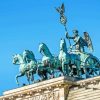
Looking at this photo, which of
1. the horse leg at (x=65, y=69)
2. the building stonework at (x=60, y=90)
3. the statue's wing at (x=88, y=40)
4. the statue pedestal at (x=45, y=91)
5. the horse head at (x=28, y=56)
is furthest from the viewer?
the statue's wing at (x=88, y=40)

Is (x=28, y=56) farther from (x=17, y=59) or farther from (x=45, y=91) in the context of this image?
(x=45, y=91)

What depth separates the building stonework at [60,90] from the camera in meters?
35.9

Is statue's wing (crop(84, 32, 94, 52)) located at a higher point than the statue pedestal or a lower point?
higher

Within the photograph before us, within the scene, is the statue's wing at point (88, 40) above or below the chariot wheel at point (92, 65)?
above

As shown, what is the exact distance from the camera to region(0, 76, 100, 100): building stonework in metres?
35.9

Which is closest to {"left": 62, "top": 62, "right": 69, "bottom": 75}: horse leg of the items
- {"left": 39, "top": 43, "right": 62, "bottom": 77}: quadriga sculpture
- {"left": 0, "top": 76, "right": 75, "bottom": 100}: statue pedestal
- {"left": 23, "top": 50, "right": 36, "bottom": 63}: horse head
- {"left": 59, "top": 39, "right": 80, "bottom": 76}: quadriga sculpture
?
{"left": 59, "top": 39, "right": 80, "bottom": 76}: quadriga sculpture

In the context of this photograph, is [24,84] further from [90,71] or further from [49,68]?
[90,71]

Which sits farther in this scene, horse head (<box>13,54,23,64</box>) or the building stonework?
Answer: horse head (<box>13,54,23,64</box>)

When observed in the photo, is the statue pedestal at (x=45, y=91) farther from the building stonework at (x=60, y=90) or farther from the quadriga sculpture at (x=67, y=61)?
the quadriga sculpture at (x=67, y=61)

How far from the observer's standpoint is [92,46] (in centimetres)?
4256

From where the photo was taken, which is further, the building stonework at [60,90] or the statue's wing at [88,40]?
the statue's wing at [88,40]

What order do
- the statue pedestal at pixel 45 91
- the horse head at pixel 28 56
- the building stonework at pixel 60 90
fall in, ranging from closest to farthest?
the building stonework at pixel 60 90 < the statue pedestal at pixel 45 91 < the horse head at pixel 28 56

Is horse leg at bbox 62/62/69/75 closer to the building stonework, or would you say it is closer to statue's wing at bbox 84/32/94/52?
the building stonework

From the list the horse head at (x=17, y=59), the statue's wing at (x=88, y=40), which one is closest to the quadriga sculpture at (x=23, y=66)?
the horse head at (x=17, y=59)
